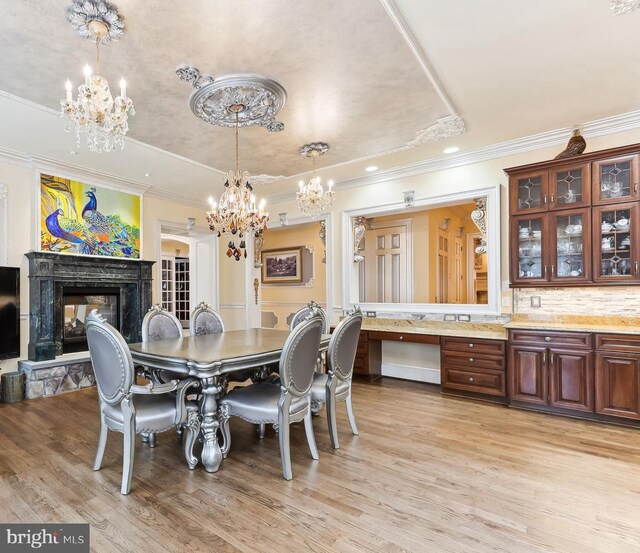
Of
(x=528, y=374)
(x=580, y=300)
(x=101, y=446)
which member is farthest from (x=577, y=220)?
(x=101, y=446)

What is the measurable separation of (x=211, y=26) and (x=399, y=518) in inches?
120

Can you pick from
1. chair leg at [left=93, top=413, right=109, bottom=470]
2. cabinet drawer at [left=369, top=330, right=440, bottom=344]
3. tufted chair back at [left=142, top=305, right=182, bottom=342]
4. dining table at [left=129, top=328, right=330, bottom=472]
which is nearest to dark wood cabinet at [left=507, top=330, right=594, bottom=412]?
cabinet drawer at [left=369, top=330, right=440, bottom=344]

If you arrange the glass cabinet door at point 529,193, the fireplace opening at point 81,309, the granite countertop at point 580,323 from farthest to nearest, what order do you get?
the fireplace opening at point 81,309 < the glass cabinet door at point 529,193 < the granite countertop at point 580,323

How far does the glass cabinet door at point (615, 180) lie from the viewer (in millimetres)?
3387

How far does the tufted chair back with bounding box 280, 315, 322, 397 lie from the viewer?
7.87 feet

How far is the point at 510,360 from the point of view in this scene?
3.81 meters

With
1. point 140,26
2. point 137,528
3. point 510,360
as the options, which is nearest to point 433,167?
point 510,360

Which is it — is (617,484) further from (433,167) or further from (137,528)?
(433,167)

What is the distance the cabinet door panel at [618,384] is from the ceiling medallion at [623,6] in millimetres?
2647

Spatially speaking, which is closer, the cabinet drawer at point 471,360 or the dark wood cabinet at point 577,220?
the dark wood cabinet at point 577,220

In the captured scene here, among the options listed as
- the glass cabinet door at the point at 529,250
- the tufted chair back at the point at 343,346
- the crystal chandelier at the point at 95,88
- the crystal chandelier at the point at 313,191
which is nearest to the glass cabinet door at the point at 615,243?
the glass cabinet door at the point at 529,250

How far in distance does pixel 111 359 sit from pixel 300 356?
1179 millimetres

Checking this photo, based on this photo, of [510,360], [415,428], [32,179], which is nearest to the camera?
[415,428]

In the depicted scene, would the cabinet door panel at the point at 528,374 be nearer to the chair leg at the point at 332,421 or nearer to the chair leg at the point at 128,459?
the chair leg at the point at 332,421
